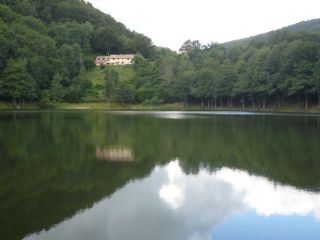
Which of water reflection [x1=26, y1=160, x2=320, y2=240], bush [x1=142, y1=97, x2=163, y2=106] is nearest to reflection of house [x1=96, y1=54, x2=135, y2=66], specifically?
bush [x1=142, y1=97, x2=163, y2=106]

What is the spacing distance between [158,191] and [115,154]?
8207 mm

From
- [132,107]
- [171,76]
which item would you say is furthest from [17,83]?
[171,76]

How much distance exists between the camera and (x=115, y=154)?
2173 cm

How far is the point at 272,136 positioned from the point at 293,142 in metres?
3.66

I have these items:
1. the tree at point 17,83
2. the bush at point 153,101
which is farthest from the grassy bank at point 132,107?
the tree at point 17,83

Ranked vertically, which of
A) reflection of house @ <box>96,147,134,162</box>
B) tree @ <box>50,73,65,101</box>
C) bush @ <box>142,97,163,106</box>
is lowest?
reflection of house @ <box>96,147,134,162</box>

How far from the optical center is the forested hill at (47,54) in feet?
319

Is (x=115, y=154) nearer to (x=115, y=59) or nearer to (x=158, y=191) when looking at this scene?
(x=158, y=191)

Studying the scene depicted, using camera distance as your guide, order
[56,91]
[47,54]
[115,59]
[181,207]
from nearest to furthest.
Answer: [181,207], [56,91], [47,54], [115,59]

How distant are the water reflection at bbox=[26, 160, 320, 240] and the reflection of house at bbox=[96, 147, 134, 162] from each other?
416 centimetres

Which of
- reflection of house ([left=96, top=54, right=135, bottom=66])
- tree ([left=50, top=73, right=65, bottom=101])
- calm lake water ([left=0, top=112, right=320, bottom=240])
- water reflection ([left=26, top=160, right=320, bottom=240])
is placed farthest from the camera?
reflection of house ([left=96, top=54, right=135, bottom=66])

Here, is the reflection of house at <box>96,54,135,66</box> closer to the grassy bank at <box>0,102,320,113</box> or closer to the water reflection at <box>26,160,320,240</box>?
the grassy bank at <box>0,102,320,113</box>

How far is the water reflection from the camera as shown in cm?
976

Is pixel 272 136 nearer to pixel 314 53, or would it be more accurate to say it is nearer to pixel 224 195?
pixel 224 195
